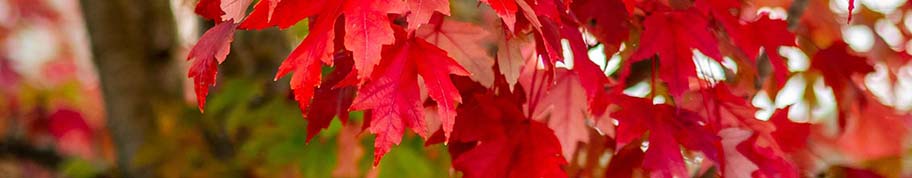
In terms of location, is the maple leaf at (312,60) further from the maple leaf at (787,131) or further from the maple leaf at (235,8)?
the maple leaf at (787,131)

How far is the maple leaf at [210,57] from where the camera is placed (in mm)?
699

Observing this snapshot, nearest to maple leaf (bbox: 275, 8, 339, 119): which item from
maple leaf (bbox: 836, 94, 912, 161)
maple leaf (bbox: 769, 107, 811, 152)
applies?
maple leaf (bbox: 769, 107, 811, 152)

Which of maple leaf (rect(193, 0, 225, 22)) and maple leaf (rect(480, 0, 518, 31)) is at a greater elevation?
maple leaf (rect(480, 0, 518, 31))

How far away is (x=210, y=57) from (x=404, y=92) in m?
0.14

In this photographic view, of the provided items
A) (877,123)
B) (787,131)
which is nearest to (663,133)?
(787,131)

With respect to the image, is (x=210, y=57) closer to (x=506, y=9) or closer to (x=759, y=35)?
(x=506, y=9)

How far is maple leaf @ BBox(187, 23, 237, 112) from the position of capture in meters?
0.70

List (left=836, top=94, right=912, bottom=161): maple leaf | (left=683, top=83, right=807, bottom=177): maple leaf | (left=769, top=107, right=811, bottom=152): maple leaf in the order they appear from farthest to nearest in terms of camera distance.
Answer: (left=836, top=94, right=912, bottom=161): maple leaf, (left=769, top=107, right=811, bottom=152): maple leaf, (left=683, top=83, right=807, bottom=177): maple leaf

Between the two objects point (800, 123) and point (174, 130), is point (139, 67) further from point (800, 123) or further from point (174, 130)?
point (800, 123)

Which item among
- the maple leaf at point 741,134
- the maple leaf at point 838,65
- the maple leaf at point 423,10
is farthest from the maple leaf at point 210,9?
the maple leaf at point 838,65

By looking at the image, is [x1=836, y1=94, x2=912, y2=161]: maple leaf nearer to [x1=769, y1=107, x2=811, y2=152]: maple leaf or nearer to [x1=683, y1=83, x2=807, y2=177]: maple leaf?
[x1=769, y1=107, x2=811, y2=152]: maple leaf

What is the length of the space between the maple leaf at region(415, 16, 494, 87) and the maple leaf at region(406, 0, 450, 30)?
0.15 meters

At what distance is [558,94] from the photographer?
96 cm

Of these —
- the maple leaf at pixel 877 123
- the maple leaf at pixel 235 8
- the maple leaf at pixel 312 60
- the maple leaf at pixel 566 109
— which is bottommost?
the maple leaf at pixel 877 123
